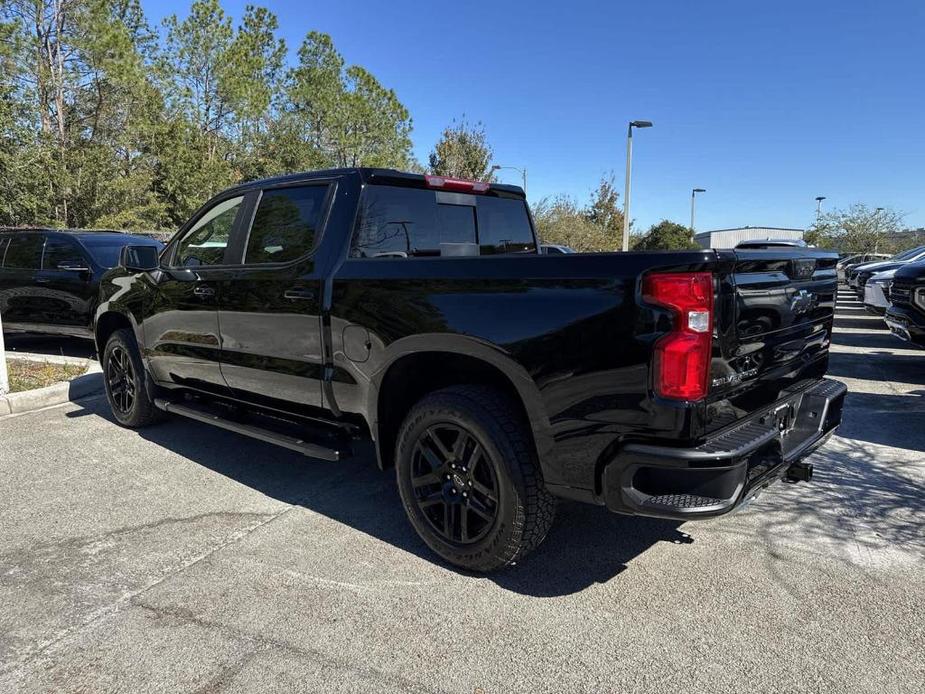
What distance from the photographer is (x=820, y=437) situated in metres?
3.23

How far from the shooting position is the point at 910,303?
686 cm

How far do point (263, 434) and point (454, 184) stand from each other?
6.46 ft

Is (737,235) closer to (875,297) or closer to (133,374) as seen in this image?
(875,297)

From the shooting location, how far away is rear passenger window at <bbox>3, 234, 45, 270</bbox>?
8711mm

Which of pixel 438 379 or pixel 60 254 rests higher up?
pixel 60 254

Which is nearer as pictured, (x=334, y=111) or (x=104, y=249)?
(x=104, y=249)

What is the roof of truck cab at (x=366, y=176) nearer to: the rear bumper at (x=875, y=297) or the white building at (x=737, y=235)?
the rear bumper at (x=875, y=297)

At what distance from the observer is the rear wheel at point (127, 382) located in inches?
206

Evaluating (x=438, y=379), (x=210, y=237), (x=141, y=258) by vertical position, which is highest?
(x=210, y=237)

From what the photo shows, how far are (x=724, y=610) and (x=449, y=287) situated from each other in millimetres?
1860

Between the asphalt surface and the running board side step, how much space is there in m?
0.42

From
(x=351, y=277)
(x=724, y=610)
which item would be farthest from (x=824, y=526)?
(x=351, y=277)

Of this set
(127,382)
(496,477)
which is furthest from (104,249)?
(496,477)

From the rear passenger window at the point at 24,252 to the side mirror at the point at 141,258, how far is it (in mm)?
5128
